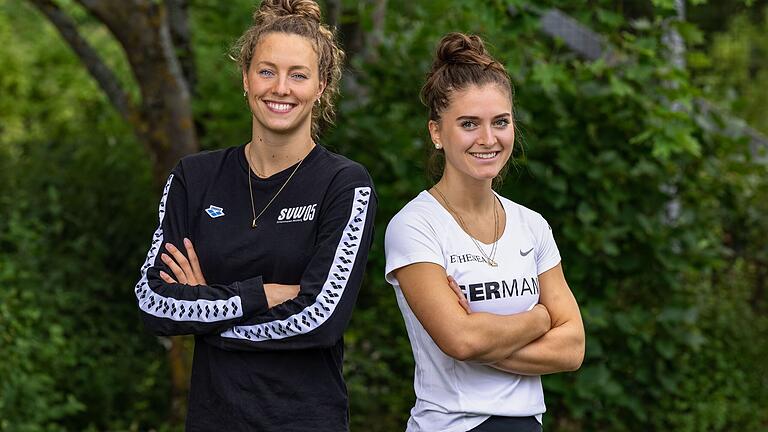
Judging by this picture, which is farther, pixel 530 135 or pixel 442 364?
pixel 530 135

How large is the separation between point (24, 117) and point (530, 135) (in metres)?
10.3

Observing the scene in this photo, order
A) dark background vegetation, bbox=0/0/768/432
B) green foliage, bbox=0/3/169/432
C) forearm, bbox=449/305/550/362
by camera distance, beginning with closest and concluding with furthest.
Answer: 1. forearm, bbox=449/305/550/362
2. dark background vegetation, bbox=0/0/768/432
3. green foliage, bbox=0/3/169/432

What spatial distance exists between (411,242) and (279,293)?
1.31 ft

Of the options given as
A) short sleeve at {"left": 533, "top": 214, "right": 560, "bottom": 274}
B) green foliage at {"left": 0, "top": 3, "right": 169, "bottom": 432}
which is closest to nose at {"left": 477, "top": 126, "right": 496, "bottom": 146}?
short sleeve at {"left": 533, "top": 214, "right": 560, "bottom": 274}

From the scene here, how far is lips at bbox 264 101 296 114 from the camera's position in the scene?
332 cm

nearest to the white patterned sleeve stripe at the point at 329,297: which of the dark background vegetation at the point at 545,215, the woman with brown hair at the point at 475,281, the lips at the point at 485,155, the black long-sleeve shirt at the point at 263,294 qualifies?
the black long-sleeve shirt at the point at 263,294

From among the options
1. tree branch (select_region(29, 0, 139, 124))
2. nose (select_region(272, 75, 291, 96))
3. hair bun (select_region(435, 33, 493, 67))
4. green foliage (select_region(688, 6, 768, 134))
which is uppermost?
green foliage (select_region(688, 6, 768, 134))

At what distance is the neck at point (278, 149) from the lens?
11.1 feet

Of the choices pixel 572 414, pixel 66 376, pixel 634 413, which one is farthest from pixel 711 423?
pixel 66 376

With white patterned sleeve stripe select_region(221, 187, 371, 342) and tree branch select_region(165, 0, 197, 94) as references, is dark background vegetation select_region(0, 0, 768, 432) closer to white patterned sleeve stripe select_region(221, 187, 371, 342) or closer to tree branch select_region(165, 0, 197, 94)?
tree branch select_region(165, 0, 197, 94)

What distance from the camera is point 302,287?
10.7 ft

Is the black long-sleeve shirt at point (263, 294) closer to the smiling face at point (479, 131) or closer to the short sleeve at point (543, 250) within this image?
the smiling face at point (479, 131)

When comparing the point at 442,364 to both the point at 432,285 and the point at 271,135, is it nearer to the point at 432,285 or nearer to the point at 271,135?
the point at 432,285

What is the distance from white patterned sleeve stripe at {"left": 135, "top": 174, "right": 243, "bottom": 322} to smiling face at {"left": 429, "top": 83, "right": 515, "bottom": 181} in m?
0.76
